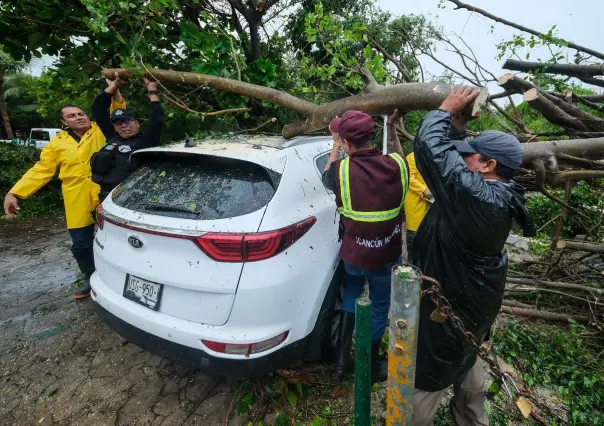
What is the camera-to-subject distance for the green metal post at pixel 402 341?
44.9 inches

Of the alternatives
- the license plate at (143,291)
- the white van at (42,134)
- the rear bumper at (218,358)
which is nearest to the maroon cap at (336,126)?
the rear bumper at (218,358)

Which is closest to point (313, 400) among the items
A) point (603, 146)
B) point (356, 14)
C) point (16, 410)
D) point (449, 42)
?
point (16, 410)

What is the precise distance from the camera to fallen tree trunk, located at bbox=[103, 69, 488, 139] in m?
2.16

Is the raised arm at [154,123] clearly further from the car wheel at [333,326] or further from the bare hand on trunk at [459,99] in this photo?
the bare hand on trunk at [459,99]

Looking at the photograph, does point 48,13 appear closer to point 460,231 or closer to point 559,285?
point 460,231

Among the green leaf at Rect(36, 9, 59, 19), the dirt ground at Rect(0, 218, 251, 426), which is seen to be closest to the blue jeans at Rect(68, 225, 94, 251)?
the dirt ground at Rect(0, 218, 251, 426)

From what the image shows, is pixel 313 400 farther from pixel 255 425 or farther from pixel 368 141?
pixel 368 141

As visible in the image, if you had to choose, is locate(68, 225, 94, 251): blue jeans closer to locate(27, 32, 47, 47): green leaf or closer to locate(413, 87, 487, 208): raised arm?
locate(27, 32, 47, 47): green leaf

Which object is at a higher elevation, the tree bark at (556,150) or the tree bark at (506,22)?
the tree bark at (506,22)

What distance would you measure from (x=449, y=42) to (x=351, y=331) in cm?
374

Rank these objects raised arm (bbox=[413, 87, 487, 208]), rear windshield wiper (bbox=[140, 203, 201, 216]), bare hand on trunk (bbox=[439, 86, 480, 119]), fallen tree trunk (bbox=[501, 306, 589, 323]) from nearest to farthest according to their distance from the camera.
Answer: raised arm (bbox=[413, 87, 487, 208]) → bare hand on trunk (bbox=[439, 86, 480, 119]) → rear windshield wiper (bbox=[140, 203, 201, 216]) → fallen tree trunk (bbox=[501, 306, 589, 323])

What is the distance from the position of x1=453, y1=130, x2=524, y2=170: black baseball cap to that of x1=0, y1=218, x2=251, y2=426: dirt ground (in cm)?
215

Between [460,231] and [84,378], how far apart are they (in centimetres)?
279

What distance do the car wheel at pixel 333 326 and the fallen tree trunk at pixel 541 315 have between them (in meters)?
1.80
